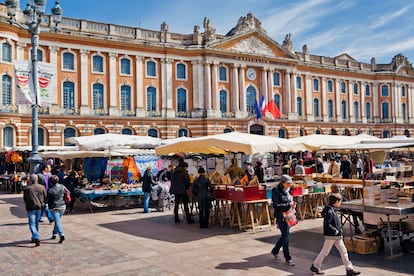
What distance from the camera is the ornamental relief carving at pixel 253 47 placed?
40.2 meters

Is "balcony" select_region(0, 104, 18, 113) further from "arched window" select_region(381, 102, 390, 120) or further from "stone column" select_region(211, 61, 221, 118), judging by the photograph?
"arched window" select_region(381, 102, 390, 120)

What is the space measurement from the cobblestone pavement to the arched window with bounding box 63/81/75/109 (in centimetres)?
2063

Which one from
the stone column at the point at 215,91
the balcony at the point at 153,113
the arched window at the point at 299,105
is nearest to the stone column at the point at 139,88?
the balcony at the point at 153,113

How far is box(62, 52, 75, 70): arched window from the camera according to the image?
108ft

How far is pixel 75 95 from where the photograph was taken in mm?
33375

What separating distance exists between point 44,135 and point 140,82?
29.1ft

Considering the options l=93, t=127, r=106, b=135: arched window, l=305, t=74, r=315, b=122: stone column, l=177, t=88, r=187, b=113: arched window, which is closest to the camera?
l=93, t=127, r=106, b=135: arched window

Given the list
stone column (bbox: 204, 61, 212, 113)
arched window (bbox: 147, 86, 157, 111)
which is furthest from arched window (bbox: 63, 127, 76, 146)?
stone column (bbox: 204, 61, 212, 113)

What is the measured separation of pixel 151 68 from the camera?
3697cm

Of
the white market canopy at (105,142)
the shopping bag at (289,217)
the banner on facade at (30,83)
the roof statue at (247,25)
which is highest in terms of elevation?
the roof statue at (247,25)

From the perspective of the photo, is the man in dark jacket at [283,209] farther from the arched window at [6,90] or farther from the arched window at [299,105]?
the arched window at [299,105]

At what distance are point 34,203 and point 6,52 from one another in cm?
2272

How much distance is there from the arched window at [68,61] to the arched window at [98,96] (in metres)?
2.27

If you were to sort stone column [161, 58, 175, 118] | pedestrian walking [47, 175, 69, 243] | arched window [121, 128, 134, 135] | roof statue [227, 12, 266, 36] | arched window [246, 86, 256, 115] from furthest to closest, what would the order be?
1. arched window [246, 86, 256, 115]
2. roof statue [227, 12, 266, 36]
3. stone column [161, 58, 175, 118]
4. arched window [121, 128, 134, 135]
5. pedestrian walking [47, 175, 69, 243]
